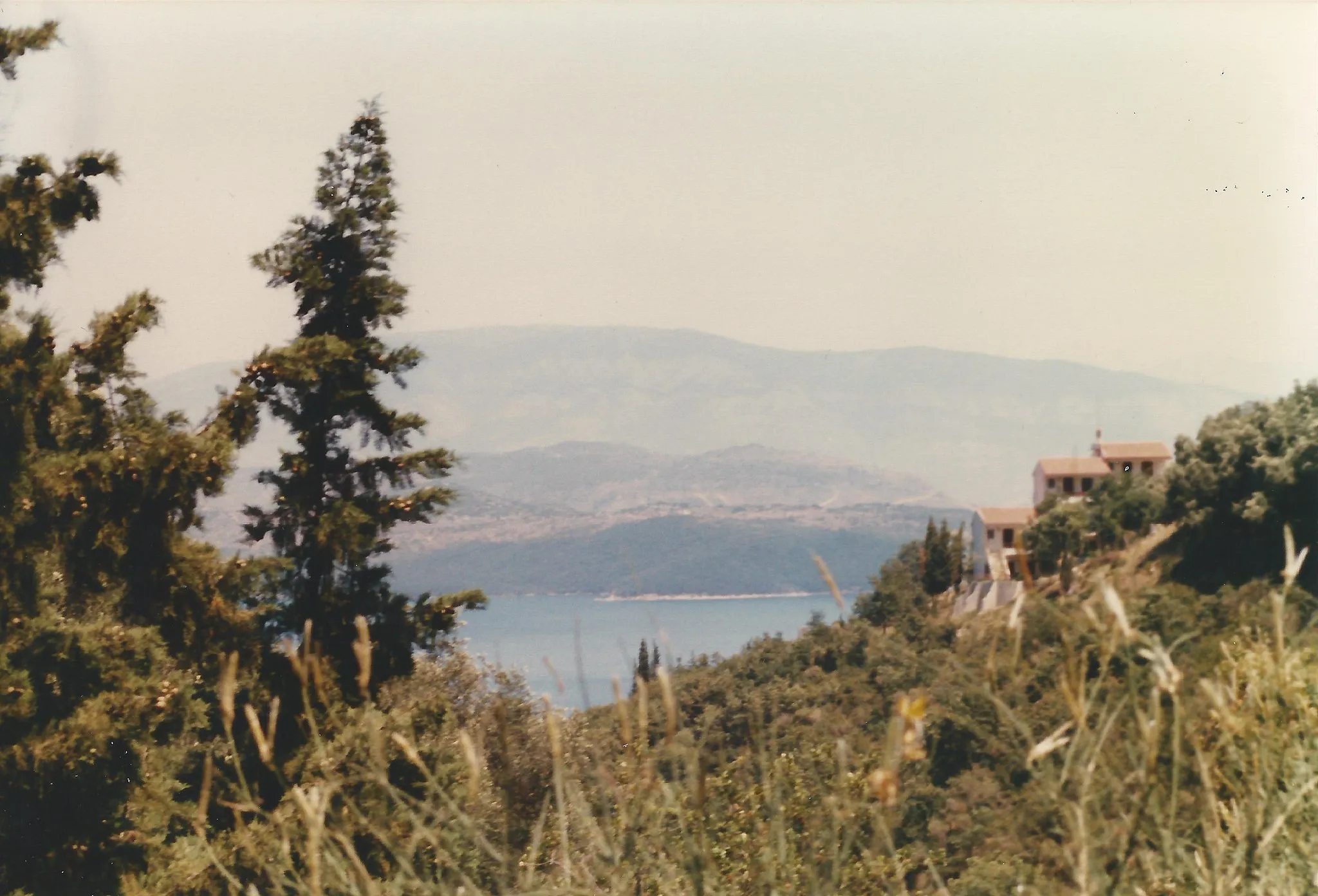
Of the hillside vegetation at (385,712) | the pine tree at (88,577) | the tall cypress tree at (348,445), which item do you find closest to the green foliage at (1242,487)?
the hillside vegetation at (385,712)

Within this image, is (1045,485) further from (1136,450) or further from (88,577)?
(88,577)

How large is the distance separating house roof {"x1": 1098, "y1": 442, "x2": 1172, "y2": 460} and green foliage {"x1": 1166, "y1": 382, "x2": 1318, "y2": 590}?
37952 millimetres

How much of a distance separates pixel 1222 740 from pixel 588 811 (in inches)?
53.5

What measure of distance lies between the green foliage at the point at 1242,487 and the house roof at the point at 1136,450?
38.0 metres

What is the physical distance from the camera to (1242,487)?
50.1 meters

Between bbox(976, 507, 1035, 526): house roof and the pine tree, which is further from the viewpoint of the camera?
bbox(976, 507, 1035, 526): house roof

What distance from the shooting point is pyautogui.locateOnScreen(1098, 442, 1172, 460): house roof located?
9325 cm

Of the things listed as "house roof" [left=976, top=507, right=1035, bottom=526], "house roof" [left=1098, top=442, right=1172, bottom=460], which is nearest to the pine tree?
"house roof" [left=976, top=507, right=1035, bottom=526]

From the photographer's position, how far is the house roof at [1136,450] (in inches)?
3671

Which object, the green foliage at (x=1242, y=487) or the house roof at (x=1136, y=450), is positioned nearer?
the green foliage at (x=1242, y=487)

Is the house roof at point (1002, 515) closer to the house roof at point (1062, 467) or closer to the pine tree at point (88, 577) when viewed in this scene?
the house roof at point (1062, 467)

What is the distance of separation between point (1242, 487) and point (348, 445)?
136 ft

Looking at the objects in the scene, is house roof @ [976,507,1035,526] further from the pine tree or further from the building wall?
the pine tree

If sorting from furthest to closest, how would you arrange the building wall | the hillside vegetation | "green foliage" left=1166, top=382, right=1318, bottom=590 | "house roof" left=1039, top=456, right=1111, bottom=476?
"house roof" left=1039, top=456, right=1111, bottom=476 < the building wall < "green foliage" left=1166, top=382, right=1318, bottom=590 < the hillside vegetation
